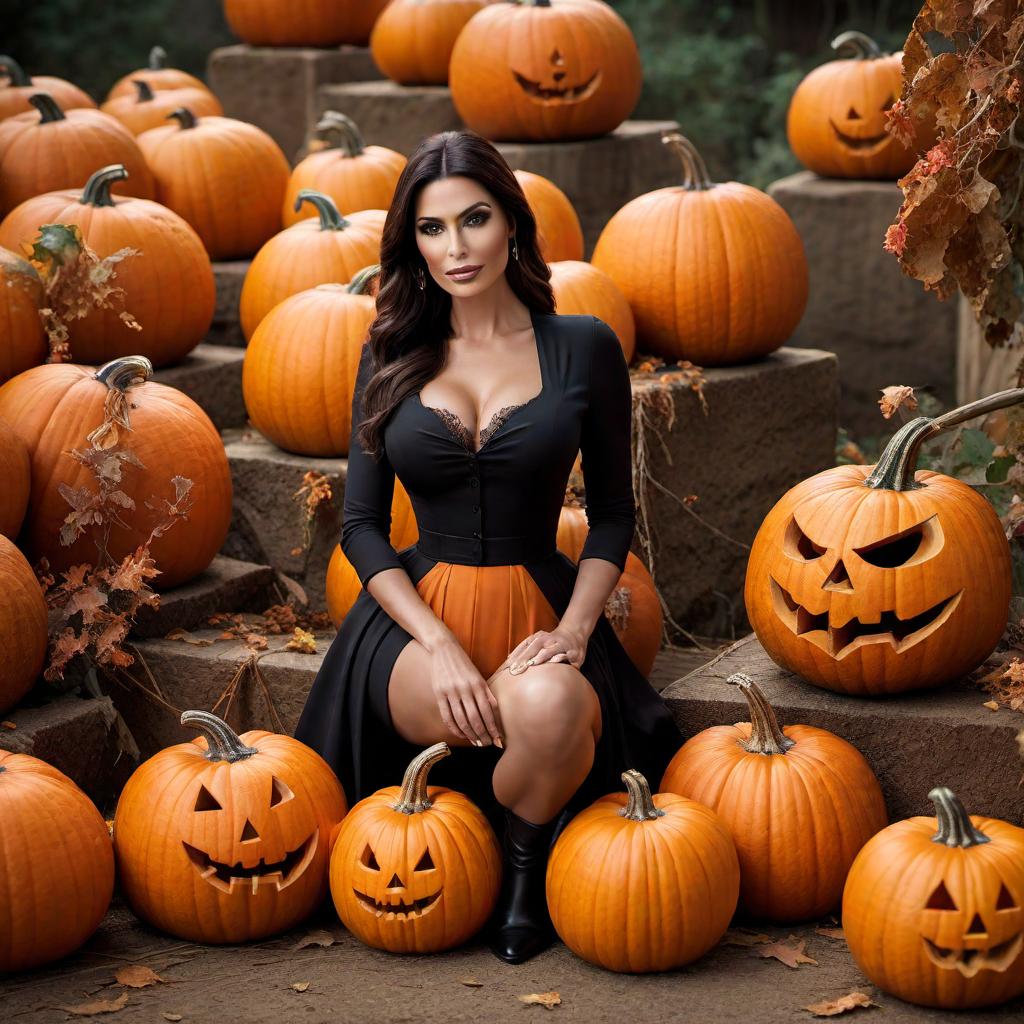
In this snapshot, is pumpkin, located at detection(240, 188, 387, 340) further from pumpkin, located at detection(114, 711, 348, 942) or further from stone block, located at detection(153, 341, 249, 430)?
pumpkin, located at detection(114, 711, 348, 942)

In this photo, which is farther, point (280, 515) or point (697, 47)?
point (697, 47)

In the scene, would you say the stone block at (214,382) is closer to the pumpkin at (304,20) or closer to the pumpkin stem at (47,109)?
the pumpkin stem at (47,109)

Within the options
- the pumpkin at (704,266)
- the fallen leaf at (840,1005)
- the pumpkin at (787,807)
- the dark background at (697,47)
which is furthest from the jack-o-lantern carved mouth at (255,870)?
the dark background at (697,47)


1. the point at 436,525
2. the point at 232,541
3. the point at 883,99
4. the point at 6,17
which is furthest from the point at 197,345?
the point at 6,17

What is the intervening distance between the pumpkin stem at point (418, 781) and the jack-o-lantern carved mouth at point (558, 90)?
10.2 ft

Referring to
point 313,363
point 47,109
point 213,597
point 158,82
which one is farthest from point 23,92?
point 213,597

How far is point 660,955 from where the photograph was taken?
10.4 feet

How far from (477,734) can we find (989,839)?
106 cm

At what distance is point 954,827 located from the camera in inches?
118

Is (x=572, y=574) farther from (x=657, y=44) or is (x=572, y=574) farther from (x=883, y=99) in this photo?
(x=657, y=44)

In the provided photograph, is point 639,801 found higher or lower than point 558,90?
lower

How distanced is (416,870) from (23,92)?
3771 millimetres

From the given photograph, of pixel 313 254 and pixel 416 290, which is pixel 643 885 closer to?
pixel 416 290

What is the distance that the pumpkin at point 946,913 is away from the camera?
2.95 meters
